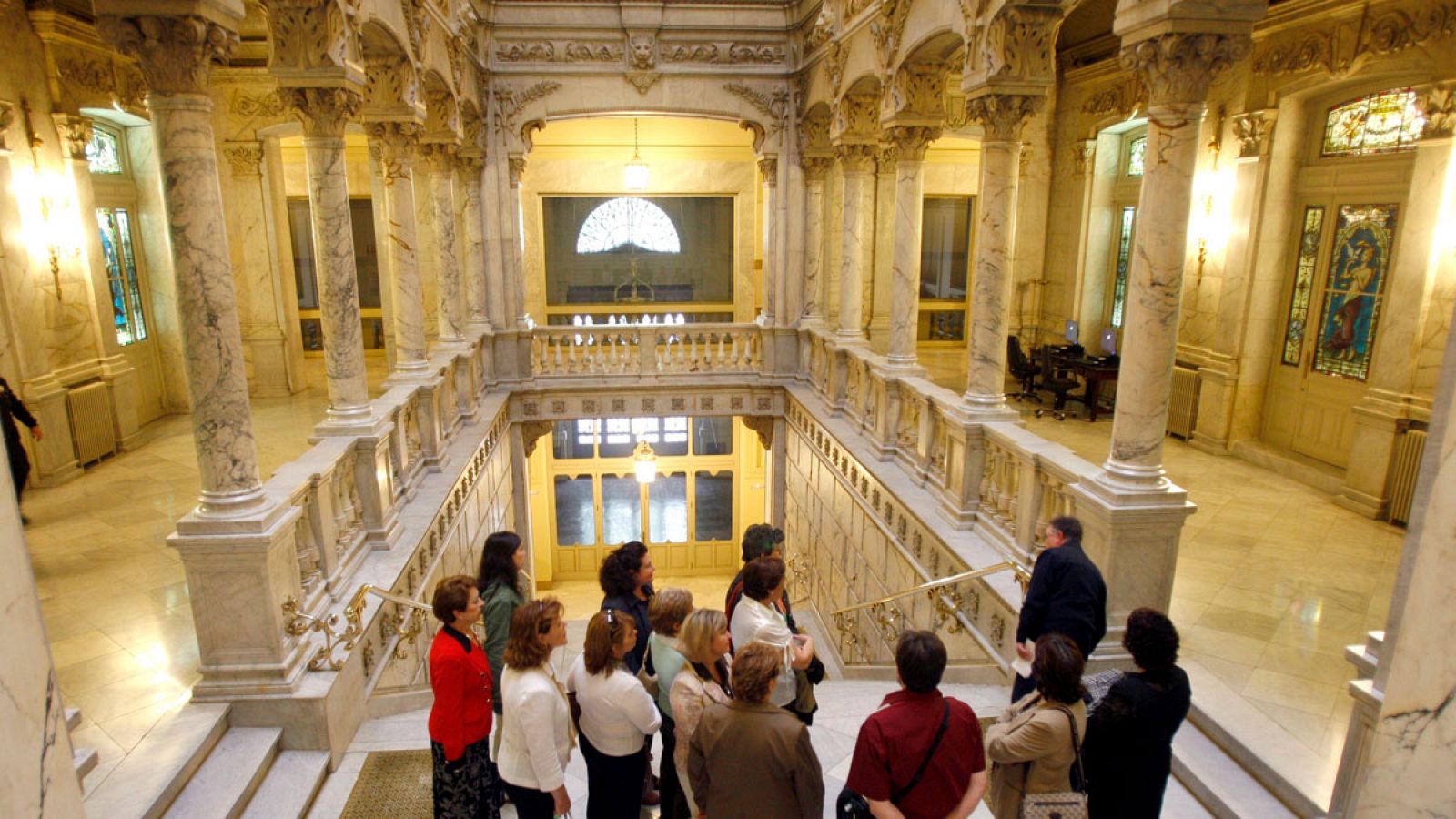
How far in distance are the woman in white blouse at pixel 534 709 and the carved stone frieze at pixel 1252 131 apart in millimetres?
9856

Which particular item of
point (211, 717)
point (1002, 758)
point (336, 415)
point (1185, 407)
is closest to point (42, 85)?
point (336, 415)

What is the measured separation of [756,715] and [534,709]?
88 cm

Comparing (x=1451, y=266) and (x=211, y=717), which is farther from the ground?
(x=1451, y=266)

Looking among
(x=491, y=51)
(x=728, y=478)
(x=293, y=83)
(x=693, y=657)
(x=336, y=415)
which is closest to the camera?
(x=693, y=657)

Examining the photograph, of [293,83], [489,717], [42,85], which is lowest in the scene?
[489,717]

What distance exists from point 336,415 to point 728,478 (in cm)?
1169

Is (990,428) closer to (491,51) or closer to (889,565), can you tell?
(889,565)

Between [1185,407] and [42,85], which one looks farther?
[1185,407]

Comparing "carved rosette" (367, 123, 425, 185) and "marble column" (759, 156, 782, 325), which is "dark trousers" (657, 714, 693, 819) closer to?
"carved rosette" (367, 123, 425, 185)

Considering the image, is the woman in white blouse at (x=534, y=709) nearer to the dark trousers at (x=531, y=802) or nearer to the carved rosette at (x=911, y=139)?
the dark trousers at (x=531, y=802)

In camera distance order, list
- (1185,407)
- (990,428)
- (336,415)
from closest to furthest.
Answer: (336,415), (990,428), (1185,407)

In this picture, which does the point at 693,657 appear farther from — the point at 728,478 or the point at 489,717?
the point at 728,478

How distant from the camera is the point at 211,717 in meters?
4.23

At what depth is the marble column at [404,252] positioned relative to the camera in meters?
8.05
